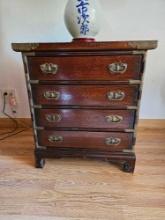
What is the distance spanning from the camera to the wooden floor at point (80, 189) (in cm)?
93

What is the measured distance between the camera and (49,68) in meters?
1.02

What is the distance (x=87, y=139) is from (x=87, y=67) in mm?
429

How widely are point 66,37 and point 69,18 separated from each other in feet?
1.63

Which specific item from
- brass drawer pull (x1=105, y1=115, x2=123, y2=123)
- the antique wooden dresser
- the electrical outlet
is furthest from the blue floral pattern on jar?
the electrical outlet

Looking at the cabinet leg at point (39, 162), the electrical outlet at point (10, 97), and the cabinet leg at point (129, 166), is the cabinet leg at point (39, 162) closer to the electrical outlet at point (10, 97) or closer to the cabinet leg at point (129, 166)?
the cabinet leg at point (129, 166)

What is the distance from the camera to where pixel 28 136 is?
5.51 ft

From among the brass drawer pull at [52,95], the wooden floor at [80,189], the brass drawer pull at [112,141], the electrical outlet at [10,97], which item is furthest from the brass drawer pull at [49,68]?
the electrical outlet at [10,97]

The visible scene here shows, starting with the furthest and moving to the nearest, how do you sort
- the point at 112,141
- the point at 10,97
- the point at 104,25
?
the point at 10,97
the point at 104,25
the point at 112,141

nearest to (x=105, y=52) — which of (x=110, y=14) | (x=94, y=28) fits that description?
(x=94, y=28)

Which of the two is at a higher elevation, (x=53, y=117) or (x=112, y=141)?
(x=53, y=117)

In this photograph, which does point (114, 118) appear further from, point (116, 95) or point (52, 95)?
point (52, 95)

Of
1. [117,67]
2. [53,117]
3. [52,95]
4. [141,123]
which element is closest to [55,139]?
[53,117]

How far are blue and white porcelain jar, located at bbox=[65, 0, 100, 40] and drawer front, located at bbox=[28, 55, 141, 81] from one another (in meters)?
0.18

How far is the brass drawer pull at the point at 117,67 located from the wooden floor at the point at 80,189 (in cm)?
62
